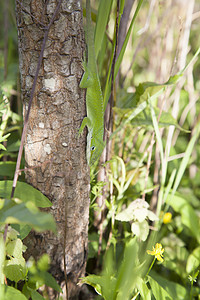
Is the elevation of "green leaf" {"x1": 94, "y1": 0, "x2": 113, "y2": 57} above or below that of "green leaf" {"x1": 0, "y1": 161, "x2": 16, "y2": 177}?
above

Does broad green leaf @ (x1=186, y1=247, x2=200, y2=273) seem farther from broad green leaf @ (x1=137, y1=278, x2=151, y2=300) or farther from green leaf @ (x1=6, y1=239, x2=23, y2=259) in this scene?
green leaf @ (x1=6, y1=239, x2=23, y2=259)

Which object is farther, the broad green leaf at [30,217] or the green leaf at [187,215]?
the green leaf at [187,215]

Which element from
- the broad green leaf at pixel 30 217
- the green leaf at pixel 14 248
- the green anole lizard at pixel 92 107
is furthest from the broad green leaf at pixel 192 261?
the broad green leaf at pixel 30 217

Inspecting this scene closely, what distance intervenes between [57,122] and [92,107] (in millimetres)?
171

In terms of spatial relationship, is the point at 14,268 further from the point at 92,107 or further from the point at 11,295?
the point at 92,107

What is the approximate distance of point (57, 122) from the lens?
29.9 inches

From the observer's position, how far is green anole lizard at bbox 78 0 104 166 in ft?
2.67

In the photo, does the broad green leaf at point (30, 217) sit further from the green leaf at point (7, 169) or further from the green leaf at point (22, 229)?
the green leaf at point (7, 169)

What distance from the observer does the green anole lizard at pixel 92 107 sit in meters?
0.81

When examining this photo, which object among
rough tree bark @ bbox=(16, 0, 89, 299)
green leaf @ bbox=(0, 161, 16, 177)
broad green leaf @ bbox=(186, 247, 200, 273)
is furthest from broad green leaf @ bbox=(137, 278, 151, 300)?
green leaf @ bbox=(0, 161, 16, 177)

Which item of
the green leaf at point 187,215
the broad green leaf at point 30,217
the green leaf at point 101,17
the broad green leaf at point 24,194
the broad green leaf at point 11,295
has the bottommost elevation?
the green leaf at point 187,215

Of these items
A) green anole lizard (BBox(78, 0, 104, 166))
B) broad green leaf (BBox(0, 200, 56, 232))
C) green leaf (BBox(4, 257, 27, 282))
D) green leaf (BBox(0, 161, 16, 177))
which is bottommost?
green leaf (BBox(4, 257, 27, 282))

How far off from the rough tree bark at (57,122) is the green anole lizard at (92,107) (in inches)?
1.5

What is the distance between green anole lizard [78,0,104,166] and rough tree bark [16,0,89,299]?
39 mm
